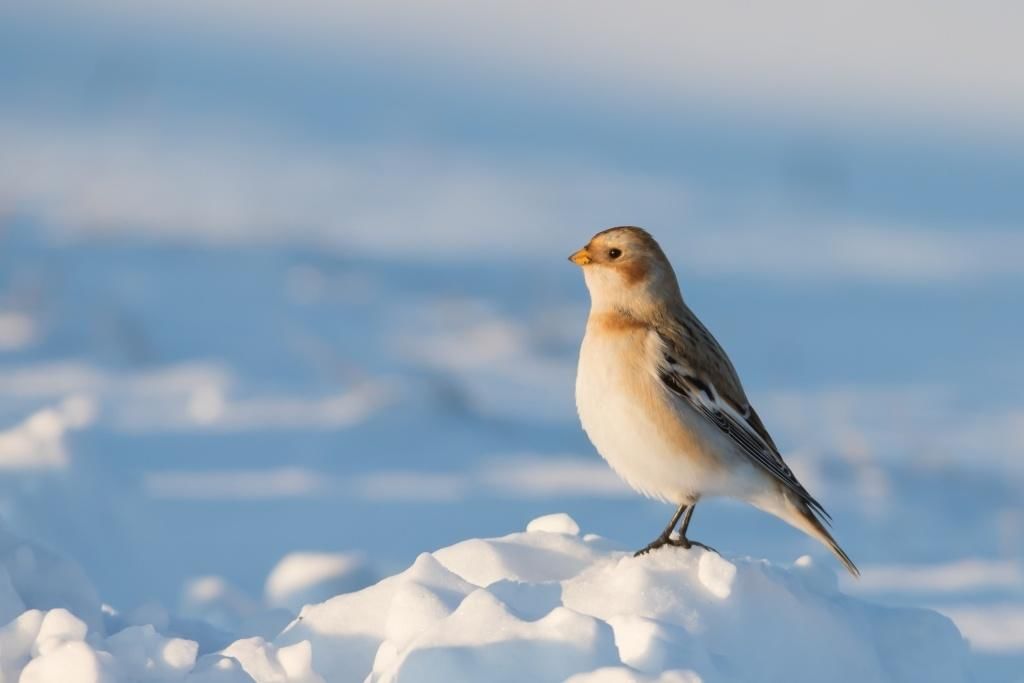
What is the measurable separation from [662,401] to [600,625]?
1.46 meters

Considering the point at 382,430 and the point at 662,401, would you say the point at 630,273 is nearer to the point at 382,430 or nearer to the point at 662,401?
the point at 662,401

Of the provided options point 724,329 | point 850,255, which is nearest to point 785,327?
point 724,329

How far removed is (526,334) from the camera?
9383 millimetres

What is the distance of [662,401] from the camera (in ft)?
13.8

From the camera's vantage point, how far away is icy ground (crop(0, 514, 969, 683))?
110 inches

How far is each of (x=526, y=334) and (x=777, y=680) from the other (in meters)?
6.14

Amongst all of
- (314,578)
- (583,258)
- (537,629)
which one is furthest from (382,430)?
(537,629)

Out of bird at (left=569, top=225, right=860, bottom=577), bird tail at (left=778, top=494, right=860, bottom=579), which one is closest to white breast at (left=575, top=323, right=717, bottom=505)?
bird at (left=569, top=225, right=860, bottom=577)

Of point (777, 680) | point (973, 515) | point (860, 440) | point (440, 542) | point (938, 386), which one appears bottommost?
point (777, 680)

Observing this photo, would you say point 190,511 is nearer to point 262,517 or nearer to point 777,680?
point 262,517

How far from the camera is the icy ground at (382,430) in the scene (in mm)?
5422

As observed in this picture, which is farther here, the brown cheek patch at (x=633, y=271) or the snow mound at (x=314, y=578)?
the snow mound at (x=314, y=578)

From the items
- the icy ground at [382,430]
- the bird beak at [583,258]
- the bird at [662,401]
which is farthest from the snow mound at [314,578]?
the bird beak at [583,258]

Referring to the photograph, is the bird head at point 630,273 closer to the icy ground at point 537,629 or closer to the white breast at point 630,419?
the white breast at point 630,419
